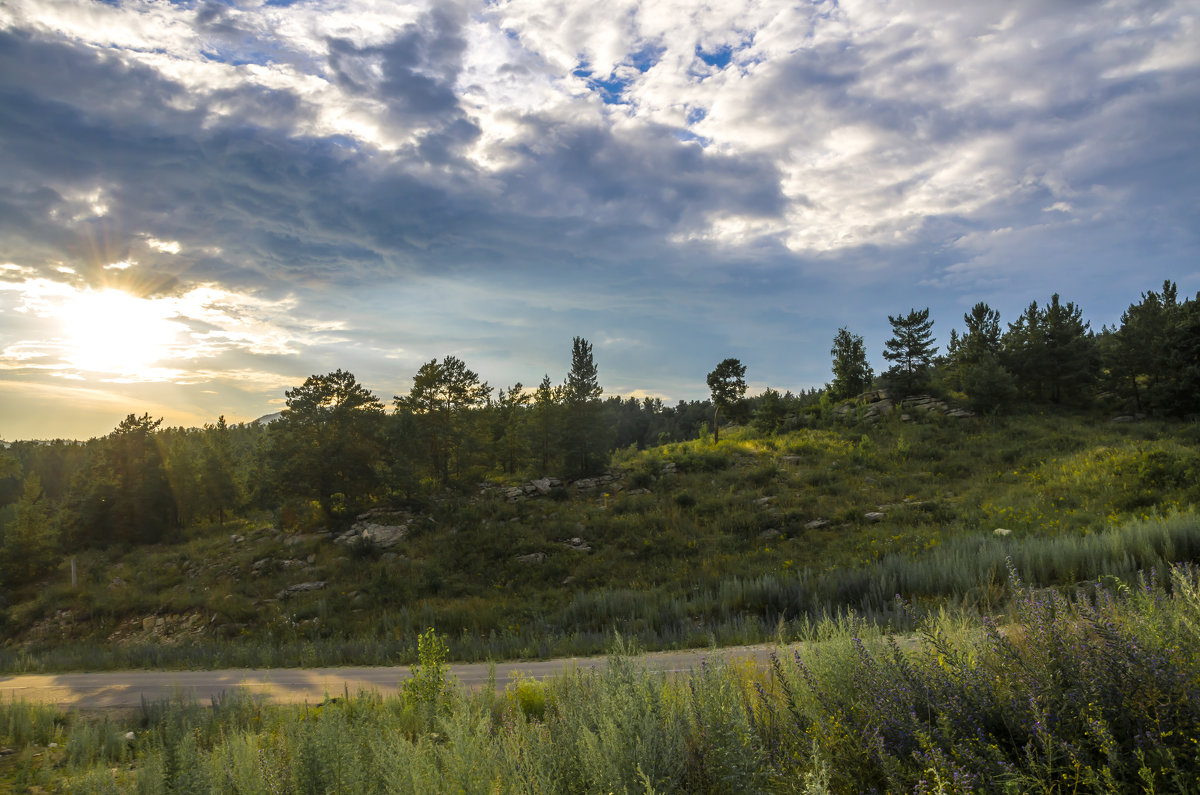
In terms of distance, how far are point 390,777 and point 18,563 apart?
49.7 meters

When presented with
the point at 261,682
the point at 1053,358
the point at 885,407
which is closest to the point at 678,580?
the point at 261,682

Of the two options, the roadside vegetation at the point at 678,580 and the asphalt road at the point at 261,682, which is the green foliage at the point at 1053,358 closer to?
the roadside vegetation at the point at 678,580

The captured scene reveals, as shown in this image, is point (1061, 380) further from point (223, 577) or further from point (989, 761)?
point (223, 577)

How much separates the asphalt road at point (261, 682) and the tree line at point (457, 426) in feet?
63.7

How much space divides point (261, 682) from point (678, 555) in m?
15.7

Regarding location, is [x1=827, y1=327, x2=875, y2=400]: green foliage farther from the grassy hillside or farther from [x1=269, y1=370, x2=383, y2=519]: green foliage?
[x1=269, y1=370, x2=383, y2=519]: green foliage

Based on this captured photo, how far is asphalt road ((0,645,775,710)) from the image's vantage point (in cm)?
956

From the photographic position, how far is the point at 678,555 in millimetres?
23641

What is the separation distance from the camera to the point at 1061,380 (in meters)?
40.4

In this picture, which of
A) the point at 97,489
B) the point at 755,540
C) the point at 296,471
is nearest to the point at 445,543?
the point at 296,471

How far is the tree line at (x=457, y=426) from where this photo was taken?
110 feet

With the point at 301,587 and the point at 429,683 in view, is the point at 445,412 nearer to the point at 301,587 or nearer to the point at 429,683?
the point at 301,587

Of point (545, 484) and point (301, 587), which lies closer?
point (301, 587)

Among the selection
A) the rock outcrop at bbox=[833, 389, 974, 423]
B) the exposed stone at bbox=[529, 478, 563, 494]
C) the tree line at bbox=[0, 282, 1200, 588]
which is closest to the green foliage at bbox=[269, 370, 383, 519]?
the tree line at bbox=[0, 282, 1200, 588]
